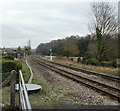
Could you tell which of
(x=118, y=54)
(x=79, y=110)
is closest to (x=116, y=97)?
(x=79, y=110)

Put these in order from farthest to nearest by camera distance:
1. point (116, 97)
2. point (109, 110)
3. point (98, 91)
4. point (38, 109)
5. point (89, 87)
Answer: point (89, 87)
point (98, 91)
point (116, 97)
point (109, 110)
point (38, 109)

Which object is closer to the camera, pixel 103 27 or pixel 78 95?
pixel 78 95

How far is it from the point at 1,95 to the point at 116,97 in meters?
4.34

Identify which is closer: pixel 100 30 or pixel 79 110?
pixel 79 110

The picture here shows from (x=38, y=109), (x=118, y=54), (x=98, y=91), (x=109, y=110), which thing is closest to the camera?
(x=38, y=109)

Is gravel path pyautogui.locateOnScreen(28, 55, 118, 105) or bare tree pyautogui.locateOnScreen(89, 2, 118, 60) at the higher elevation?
bare tree pyautogui.locateOnScreen(89, 2, 118, 60)

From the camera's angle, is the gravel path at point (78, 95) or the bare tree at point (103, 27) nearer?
the gravel path at point (78, 95)

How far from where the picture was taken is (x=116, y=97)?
24.0ft

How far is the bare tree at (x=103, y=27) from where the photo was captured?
31594mm

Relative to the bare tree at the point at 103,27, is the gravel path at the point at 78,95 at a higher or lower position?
lower

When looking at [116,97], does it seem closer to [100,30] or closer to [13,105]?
[13,105]

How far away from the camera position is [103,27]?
106 feet

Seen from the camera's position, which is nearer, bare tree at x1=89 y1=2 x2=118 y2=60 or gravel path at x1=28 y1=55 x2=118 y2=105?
gravel path at x1=28 y1=55 x2=118 y2=105

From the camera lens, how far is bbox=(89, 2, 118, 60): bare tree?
3159 cm
